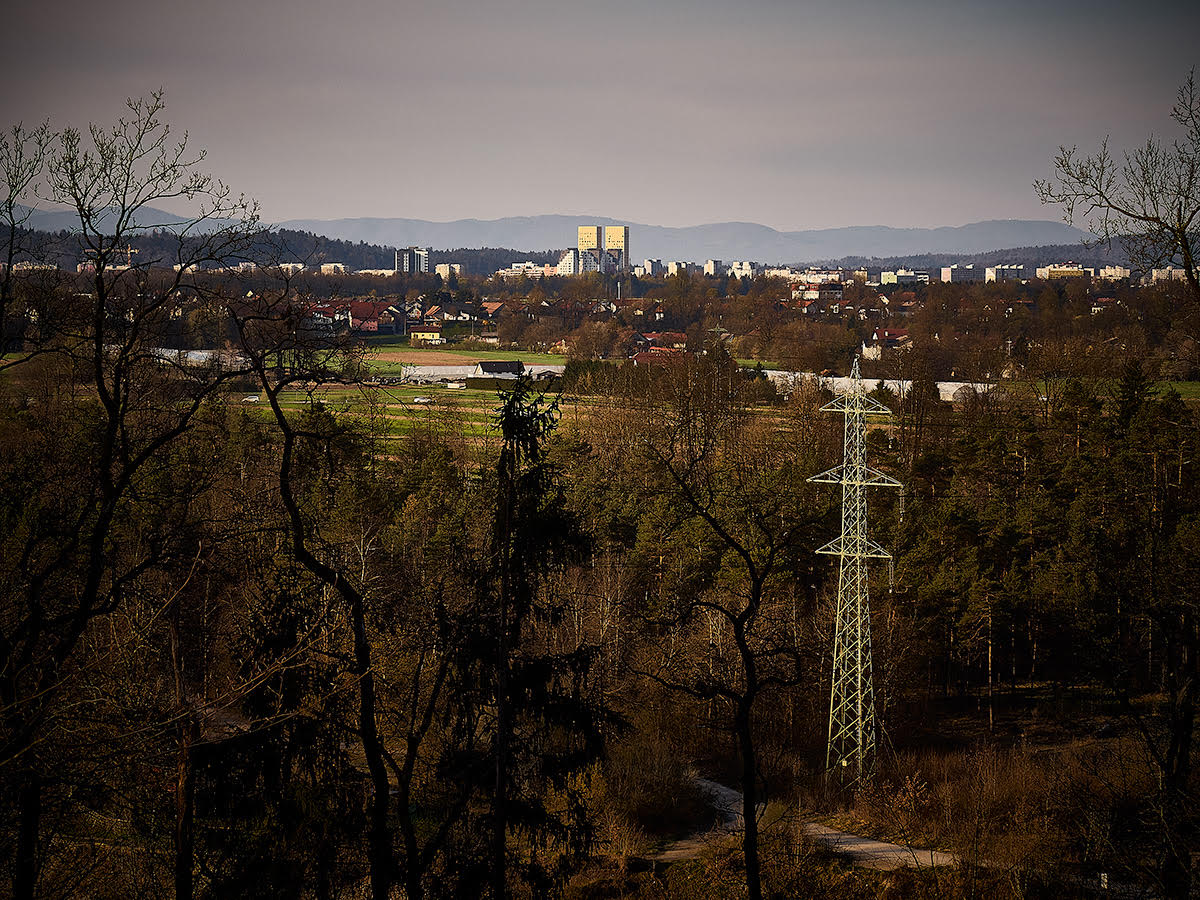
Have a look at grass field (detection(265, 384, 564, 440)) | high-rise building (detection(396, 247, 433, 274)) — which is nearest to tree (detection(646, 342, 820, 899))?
grass field (detection(265, 384, 564, 440))

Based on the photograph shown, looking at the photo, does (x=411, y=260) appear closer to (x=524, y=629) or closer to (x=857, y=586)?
(x=524, y=629)

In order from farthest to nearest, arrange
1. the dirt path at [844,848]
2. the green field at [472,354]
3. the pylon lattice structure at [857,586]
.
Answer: the green field at [472,354] < the pylon lattice structure at [857,586] < the dirt path at [844,848]

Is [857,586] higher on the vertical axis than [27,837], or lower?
lower

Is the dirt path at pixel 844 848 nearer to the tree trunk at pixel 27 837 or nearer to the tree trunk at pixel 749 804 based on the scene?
the tree trunk at pixel 749 804

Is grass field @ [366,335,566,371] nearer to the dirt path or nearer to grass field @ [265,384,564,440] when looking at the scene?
grass field @ [265,384,564,440]

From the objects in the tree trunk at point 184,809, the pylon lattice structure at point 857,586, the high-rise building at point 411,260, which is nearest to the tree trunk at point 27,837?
the tree trunk at point 184,809

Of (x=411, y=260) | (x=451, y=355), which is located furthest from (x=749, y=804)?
(x=411, y=260)
